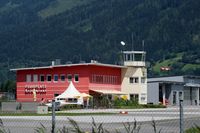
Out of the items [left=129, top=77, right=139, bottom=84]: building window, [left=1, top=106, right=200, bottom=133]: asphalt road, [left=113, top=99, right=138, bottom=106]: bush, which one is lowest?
[left=113, top=99, right=138, bottom=106]: bush

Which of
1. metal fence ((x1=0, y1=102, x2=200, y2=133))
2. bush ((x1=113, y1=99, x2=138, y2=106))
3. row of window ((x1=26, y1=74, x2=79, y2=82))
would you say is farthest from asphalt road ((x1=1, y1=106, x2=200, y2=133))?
row of window ((x1=26, y1=74, x2=79, y2=82))

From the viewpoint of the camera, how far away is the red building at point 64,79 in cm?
8550

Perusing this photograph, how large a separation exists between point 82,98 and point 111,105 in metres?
4.03

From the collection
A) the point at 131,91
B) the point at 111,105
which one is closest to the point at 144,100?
the point at 131,91

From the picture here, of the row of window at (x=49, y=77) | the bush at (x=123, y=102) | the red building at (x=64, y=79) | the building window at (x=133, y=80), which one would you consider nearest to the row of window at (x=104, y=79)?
the red building at (x=64, y=79)

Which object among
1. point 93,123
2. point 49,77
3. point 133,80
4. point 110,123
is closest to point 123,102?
point 133,80

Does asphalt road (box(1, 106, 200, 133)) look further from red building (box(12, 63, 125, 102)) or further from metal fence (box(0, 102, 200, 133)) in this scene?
red building (box(12, 63, 125, 102))

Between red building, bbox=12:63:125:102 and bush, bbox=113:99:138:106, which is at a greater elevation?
red building, bbox=12:63:125:102

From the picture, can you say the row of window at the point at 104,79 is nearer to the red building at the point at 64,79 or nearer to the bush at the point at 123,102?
the red building at the point at 64,79

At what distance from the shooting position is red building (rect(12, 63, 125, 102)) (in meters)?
85.5

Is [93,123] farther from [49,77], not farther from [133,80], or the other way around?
[133,80]

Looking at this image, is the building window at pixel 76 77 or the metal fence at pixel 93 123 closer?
the metal fence at pixel 93 123

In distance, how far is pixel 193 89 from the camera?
112438 mm

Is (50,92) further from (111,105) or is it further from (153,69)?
(153,69)
